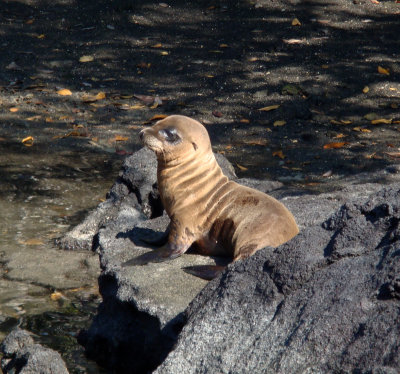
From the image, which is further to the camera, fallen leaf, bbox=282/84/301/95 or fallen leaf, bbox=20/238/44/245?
fallen leaf, bbox=282/84/301/95

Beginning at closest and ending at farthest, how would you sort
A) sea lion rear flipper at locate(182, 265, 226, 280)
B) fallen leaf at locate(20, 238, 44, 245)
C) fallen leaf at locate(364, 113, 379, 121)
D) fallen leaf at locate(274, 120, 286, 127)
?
1. sea lion rear flipper at locate(182, 265, 226, 280)
2. fallen leaf at locate(20, 238, 44, 245)
3. fallen leaf at locate(274, 120, 286, 127)
4. fallen leaf at locate(364, 113, 379, 121)

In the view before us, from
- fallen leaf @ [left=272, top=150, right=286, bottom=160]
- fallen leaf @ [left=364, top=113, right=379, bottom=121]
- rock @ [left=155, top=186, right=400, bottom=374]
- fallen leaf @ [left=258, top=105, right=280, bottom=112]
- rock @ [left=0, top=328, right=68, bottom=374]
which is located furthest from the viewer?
fallen leaf @ [left=258, top=105, right=280, bottom=112]

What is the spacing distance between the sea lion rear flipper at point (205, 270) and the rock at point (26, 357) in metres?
0.98

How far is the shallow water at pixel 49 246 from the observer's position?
5117 millimetres

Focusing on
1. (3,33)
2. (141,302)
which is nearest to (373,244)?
(141,302)

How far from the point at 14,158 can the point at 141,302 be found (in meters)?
4.49

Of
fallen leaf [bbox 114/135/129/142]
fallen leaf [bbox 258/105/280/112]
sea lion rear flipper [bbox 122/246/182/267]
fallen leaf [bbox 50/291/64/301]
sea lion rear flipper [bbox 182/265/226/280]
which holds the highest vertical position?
sea lion rear flipper [bbox 182/265/226/280]

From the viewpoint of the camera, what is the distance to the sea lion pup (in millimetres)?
4965

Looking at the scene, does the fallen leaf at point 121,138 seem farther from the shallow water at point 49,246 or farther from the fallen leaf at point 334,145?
the fallen leaf at point 334,145

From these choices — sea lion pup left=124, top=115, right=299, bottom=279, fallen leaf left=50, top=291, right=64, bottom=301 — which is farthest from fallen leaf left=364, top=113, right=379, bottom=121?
fallen leaf left=50, top=291, right=64, bottom=301

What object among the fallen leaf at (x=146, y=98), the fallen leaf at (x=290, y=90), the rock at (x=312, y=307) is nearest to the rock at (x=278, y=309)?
the rock at (x=312, y=307)

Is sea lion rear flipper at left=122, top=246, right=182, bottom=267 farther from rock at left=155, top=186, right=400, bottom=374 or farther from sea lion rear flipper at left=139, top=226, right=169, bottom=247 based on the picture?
rock at left=155, top=186, right=400, bottom=374

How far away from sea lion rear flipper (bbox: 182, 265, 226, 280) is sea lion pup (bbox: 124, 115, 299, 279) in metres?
0.20

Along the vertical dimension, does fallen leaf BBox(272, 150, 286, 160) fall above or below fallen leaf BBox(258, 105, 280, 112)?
below
